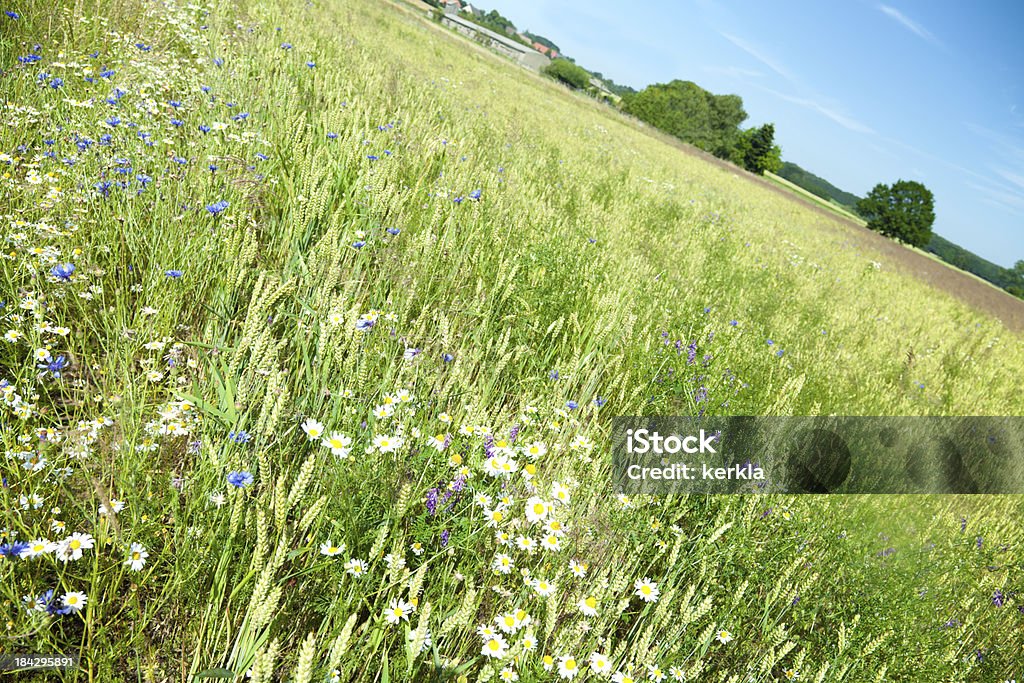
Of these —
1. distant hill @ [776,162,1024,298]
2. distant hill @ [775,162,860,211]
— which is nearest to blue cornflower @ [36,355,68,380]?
Result: distant hill @ [776,162,1024,298]

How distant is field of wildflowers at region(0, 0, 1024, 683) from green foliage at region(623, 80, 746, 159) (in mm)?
74986

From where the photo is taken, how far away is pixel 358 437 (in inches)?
63.0

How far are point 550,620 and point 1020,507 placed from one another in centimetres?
442

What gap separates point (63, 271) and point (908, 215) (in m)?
71.3

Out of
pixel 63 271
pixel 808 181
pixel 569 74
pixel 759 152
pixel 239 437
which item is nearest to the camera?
pixel 239 437

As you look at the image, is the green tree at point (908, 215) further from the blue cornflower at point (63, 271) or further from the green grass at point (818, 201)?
the blue cornflower at point (63, 271)

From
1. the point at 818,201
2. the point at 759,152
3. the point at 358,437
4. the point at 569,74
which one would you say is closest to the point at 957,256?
the point at 759,152

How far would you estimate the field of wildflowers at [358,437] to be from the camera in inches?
49.9

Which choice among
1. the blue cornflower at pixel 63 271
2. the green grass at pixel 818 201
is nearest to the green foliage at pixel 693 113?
the green grass at pixel 818 201

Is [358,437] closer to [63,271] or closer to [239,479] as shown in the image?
[239,479]

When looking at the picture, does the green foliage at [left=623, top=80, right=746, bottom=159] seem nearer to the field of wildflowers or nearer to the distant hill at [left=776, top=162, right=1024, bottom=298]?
the distant hill at [left=776, top=162, right=1024, bottom=298]

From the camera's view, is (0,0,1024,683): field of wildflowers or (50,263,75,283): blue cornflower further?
(50,263,75,283): blue cornflower

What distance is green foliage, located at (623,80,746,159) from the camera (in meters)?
72.4

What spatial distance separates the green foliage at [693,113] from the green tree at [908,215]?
81.8 ft
